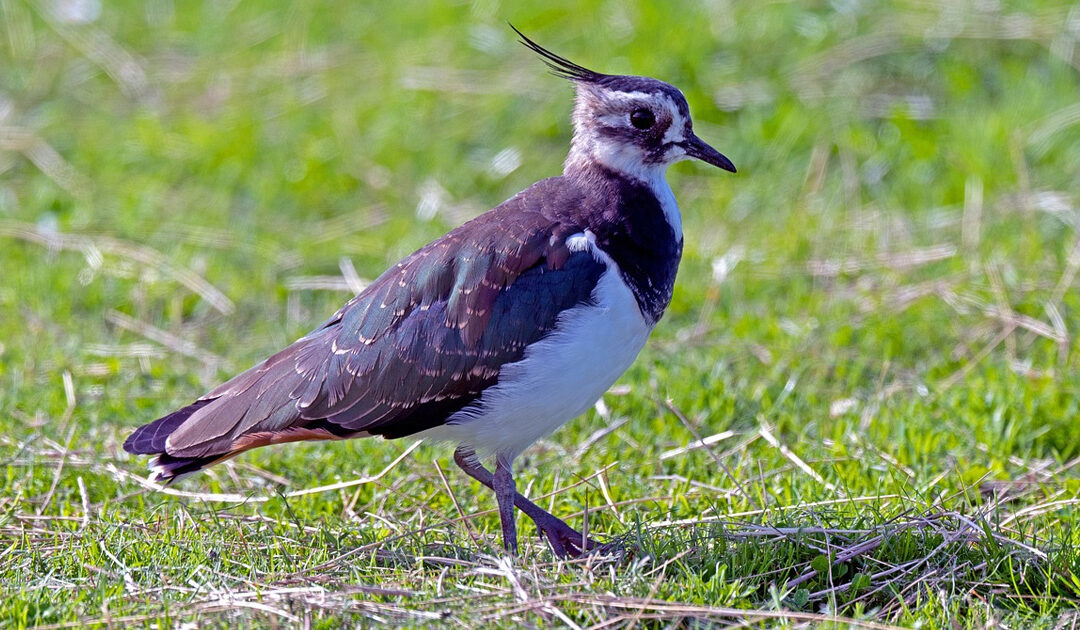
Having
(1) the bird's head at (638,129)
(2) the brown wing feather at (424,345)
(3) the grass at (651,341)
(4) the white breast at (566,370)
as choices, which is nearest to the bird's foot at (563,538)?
(3) the grass at (651,341)

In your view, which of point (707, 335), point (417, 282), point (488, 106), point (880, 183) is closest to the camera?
point (417, 282)

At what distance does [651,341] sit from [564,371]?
2443mm

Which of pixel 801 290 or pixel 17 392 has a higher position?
pixel 17 392

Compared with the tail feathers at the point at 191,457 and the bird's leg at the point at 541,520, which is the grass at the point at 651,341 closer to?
the bird's leg at the point at 541,520

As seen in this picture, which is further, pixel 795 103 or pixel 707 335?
pixel 795 103

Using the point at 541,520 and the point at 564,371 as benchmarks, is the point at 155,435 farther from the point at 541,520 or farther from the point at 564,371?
the point at 564,371

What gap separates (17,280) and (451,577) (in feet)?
14.8

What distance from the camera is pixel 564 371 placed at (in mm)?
4691

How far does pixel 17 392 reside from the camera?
6477 mm

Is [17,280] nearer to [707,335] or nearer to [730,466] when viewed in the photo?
[707,335]

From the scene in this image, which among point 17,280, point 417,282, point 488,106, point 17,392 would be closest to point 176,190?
point 17,280

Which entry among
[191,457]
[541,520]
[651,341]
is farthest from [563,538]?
[651,341]

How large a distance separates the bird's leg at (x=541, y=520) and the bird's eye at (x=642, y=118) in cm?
141

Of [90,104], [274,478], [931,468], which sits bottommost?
[931,468]
